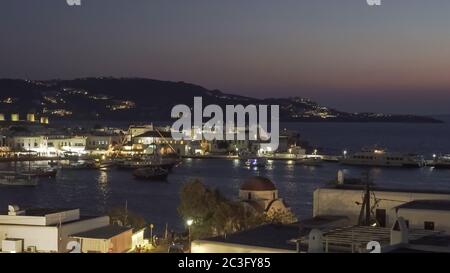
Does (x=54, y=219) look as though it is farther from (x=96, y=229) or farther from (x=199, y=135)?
(x=199, y=135)

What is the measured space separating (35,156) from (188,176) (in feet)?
27.3

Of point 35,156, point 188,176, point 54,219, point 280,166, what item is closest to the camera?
point 54,219

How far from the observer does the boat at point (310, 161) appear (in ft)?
63.3

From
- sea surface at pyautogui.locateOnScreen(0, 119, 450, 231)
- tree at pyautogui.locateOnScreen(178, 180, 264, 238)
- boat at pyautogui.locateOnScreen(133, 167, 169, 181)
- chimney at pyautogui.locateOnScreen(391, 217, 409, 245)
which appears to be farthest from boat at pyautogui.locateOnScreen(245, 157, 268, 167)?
chimney at pyautogui.locateOnScreen(391, 217, 409, 245)

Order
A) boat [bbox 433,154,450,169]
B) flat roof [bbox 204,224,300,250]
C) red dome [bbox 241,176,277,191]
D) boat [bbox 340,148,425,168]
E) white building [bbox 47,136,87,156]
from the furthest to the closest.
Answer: white building [bbox 47,136,87,156] → boat [bbox 340,148,425,168] → boat [bbox 433,154,450,169] → red dome [bbox 241,176,277,191] → flat roof [bbox 204,224,300,250]

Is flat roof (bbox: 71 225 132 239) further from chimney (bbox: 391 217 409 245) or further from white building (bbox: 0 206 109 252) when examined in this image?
chimney (bbox: 391 217 409 245)

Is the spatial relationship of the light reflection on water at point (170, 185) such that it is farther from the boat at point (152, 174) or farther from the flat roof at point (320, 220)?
the flat roof at point (320, 220)

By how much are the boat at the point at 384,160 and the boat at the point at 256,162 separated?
226 centimetres

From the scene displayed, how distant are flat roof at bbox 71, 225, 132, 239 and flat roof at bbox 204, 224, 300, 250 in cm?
116

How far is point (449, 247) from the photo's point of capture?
8.41 feet

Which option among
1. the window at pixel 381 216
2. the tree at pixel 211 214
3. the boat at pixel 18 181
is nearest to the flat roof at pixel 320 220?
the window at pixel 381 216

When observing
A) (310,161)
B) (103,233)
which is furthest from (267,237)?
(310,161)

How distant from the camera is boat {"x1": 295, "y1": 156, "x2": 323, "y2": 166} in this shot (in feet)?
63.3
